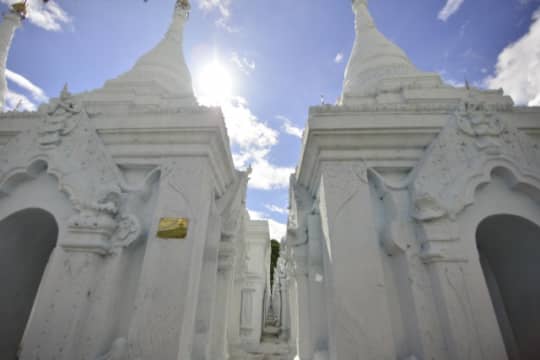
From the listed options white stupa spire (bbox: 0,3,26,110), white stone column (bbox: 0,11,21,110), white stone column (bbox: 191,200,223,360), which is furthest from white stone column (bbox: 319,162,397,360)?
white stupa spire (bbox: 0,3,26,110)

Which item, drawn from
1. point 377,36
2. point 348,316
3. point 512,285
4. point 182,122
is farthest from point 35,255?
point 377,36

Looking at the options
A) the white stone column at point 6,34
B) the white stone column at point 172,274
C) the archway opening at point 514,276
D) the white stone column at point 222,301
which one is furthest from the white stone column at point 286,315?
the white stone column at point 6,34

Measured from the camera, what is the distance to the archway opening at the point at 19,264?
432 centimetres

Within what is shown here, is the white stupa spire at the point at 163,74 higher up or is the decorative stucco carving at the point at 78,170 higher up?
the white stupa spire at the point at 163,74

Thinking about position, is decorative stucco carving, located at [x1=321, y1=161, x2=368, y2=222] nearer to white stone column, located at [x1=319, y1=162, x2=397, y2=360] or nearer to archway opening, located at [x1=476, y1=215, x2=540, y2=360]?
white stone column, located at [x1=319, y1=162, x2=397, y2=360]

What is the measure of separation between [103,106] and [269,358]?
7.78 metres

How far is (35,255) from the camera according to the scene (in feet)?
16.4

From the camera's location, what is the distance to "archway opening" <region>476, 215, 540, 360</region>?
407 centimetres

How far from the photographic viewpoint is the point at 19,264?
4.69m

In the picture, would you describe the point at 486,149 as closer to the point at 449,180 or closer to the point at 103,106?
the point at 449,180

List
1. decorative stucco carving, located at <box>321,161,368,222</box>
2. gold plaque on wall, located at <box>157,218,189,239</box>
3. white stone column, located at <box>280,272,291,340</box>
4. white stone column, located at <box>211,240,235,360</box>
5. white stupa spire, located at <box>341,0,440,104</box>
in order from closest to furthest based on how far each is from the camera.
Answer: gold plaque on wall, located at <box>157,218,189,239</box> → decorative stucco carving, located at <box>321,161,368,222</box> → white stone column, located at <box>211,240,235,360</box> → white stupa spire, located at <box>341,0,440,104</box> → white stone column, located at <box>280,272,291,340</box>

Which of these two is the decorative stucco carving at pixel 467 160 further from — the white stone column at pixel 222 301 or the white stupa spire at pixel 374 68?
the white stone column at pixel 222 301

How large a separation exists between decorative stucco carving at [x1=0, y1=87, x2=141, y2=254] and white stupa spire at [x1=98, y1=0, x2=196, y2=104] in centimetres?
209

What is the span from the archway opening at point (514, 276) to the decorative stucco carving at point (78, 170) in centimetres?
573
